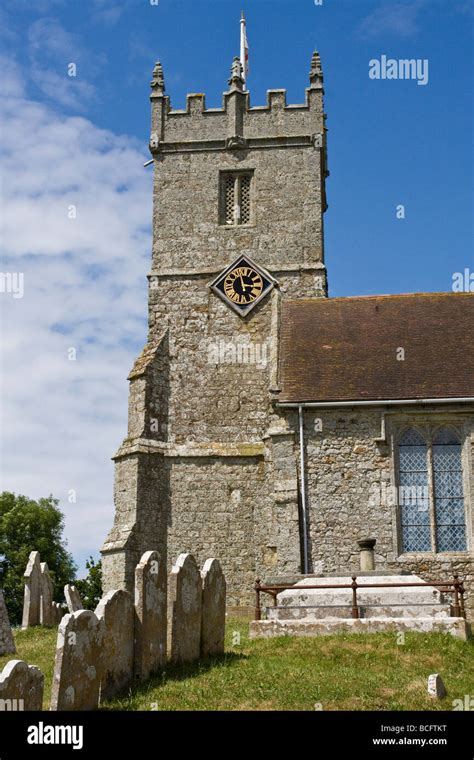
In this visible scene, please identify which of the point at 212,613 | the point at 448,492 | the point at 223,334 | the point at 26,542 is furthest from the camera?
the point at 26,542

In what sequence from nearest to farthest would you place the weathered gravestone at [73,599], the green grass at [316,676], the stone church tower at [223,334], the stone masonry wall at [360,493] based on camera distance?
1. the green grass at [316,676]
2. the weathered gravestone at [73,599]
3. the stone masonry wall at [360,493]
4. the stone church tower at [223,334]

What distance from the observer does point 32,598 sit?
2138 centimetres

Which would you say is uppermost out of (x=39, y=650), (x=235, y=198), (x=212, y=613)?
(x=235, y=198)

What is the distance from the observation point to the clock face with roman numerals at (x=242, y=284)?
24.7 m

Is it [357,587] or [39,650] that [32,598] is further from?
[357,587]

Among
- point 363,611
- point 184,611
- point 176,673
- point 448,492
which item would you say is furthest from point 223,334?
point 176,673

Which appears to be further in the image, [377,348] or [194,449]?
[194,449]

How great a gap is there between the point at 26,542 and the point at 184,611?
1382 inches

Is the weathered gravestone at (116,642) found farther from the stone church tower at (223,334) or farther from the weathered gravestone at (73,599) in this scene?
the stone church tower at (223,334)

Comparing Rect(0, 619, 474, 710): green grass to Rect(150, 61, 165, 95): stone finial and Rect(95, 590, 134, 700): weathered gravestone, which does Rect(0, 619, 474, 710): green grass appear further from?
Rect(150, 61, 165, 95): stone finial

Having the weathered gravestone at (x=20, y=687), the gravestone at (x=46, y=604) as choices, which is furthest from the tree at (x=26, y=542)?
the weathered gravestone at (x=20, y=687)

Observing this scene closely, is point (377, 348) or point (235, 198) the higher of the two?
point (235, 198)

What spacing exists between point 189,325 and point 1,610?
1115cm

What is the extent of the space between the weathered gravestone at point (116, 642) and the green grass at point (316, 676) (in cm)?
18
